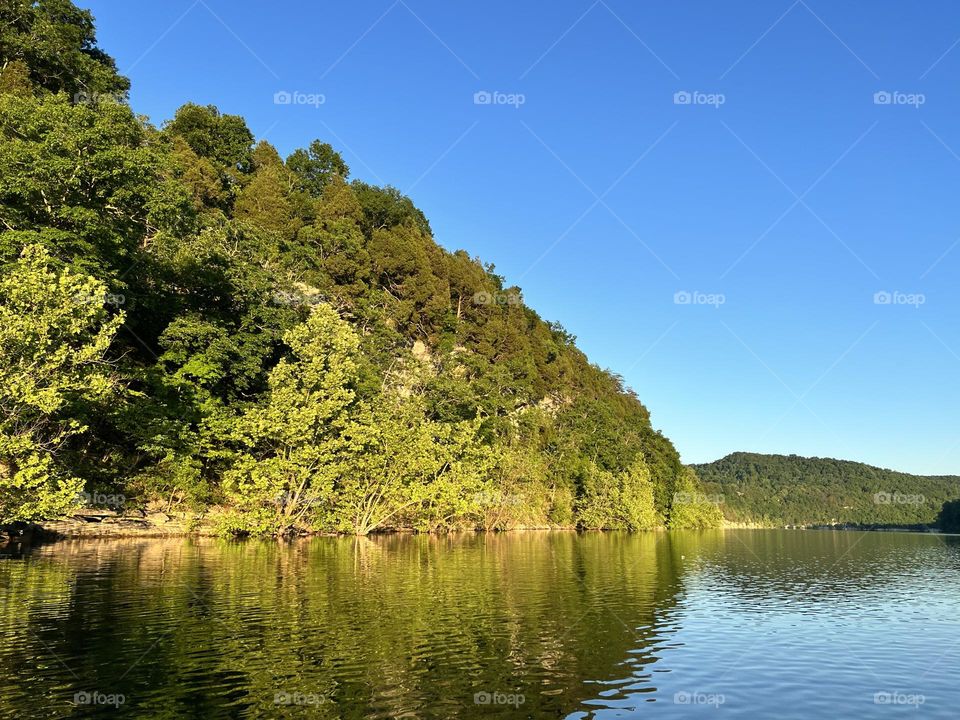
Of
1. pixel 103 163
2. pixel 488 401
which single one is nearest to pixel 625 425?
pixel 488 401

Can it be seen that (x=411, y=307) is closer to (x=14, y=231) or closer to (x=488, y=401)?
(x=488, y=401)

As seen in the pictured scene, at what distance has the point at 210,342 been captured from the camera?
210ft

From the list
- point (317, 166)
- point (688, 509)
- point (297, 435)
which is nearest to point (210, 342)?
point (297, 435)

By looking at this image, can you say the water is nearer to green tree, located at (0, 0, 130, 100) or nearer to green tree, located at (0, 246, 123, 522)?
green tree, located at (0, 246, 123, 522)

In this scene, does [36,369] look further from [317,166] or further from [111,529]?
[317,166]

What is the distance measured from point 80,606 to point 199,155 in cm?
10910

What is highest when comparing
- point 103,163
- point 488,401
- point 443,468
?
point 103,163

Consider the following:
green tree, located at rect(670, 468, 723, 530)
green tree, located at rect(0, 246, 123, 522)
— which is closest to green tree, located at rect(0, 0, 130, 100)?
green tree, located at rect(0, 246, 123, 522)

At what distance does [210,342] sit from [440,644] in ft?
166

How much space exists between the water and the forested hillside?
1455cm

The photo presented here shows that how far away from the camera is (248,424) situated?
60406 millimetres

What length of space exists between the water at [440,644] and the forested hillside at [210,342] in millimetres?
14550

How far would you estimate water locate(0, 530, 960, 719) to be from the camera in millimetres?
15328

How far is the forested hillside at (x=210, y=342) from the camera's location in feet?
143
